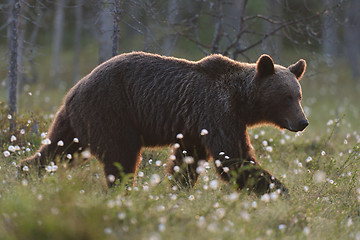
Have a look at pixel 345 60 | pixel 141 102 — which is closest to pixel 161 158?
pixel 141 102

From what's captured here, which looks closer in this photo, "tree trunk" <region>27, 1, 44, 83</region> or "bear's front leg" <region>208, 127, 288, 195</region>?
"bear's front leg" <region>208, 127, 288, 195</region>

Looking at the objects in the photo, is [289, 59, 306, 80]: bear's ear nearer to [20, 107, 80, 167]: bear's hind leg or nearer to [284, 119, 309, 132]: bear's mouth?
[284, 119, 309, 132]: bear's mouth

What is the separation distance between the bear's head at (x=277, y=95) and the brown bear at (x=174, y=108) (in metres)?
0.01

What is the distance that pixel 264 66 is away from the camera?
5.40 m

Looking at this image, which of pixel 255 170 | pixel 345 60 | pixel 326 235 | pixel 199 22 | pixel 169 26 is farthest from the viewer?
pixel 345 60

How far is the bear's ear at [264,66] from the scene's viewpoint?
5.32 m

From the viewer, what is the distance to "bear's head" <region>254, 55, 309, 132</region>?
5352 mm

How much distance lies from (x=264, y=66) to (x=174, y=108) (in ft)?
3.83

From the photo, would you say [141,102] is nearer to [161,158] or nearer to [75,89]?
[75,89]

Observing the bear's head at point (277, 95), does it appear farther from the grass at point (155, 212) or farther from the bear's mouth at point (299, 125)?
the grass at point (155, 212)

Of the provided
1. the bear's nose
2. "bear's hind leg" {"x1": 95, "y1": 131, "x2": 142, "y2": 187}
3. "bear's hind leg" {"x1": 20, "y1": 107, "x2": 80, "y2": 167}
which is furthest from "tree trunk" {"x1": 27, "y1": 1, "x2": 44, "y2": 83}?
the bear's nose

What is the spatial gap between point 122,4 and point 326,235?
15.8 feet

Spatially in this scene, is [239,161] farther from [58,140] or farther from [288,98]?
[58,140]

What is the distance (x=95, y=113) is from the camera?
534 cm
